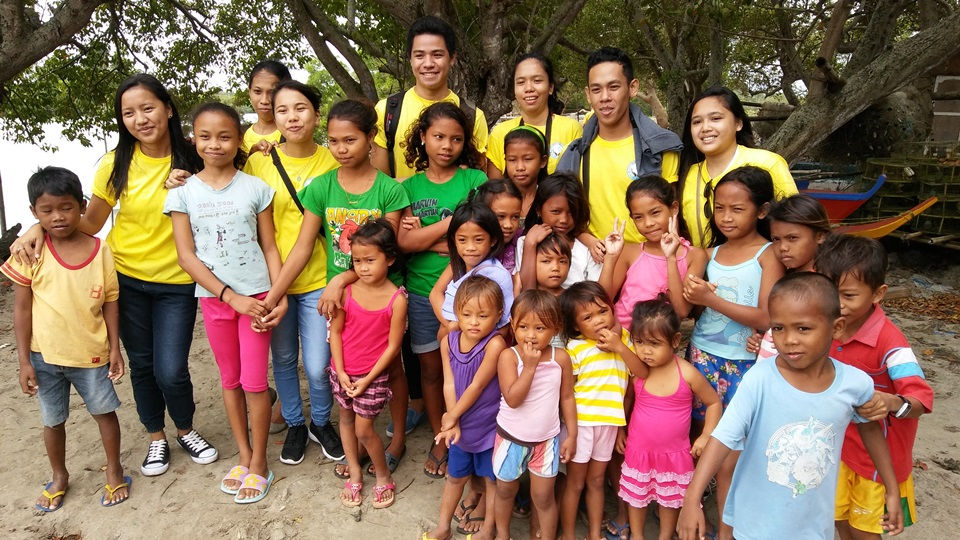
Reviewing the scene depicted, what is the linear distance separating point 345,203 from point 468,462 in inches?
50.9

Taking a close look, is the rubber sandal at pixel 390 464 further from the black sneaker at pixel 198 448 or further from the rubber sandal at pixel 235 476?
the black sneaker at pixel 198 448

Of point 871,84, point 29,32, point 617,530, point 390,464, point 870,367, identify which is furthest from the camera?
point 29,32

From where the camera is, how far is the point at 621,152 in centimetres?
271

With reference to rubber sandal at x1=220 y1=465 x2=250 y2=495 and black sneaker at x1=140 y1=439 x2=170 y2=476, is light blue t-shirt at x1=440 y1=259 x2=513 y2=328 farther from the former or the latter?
black sneaker at x1=140 y1=439 x2=170 y2=476

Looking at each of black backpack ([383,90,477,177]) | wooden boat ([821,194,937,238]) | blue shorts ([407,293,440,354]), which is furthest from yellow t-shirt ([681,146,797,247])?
wooden boat ([821,194,937,238])

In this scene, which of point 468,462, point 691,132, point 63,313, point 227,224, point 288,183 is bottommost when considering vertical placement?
point 468,462

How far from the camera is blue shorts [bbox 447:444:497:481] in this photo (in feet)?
8.00

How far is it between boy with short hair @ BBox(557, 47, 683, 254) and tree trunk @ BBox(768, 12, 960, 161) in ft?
11.5

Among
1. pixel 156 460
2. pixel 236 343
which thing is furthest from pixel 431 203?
pixel 156 460

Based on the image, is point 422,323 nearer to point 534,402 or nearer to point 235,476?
point 534,402

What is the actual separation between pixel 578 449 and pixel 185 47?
8.82 m

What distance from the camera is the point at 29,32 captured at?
580 centimetres

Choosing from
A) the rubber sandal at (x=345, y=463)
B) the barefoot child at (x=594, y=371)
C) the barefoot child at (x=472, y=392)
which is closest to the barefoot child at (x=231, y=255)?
the rubber sandal at (x=345, y=463)

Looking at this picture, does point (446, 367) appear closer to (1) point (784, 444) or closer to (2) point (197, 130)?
(1) point (784, 444)
